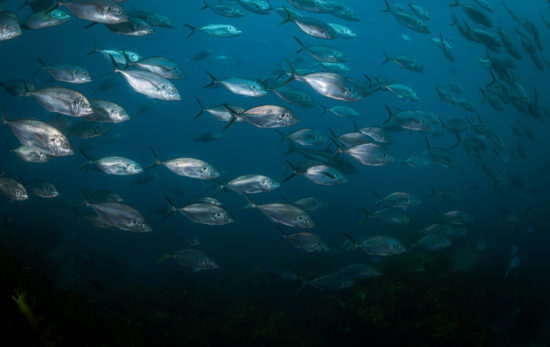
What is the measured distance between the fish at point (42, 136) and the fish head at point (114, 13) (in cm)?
177

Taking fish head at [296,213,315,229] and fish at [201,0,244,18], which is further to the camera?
fish at [201,0,244,18]

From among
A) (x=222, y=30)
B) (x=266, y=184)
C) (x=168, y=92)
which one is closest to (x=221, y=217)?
(x=266, y=184)

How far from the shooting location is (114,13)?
156 inches

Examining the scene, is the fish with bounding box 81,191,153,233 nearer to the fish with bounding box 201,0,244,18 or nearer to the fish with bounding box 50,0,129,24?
the fish with bounding box 50,0,129,24

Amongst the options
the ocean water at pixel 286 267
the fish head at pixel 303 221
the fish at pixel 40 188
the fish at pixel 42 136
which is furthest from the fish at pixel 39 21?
the fish head at pixel 303 221

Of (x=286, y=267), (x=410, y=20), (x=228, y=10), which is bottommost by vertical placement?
(x=286, y=267)

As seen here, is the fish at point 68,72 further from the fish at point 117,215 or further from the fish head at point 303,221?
the fish head at point 303,221

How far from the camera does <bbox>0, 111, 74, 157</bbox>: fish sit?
143 inches

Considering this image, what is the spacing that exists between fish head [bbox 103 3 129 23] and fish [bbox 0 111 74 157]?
1769mm

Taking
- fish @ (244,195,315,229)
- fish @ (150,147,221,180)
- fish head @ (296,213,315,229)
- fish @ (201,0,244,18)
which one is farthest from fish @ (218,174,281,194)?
fish @ (201,0,244,18)

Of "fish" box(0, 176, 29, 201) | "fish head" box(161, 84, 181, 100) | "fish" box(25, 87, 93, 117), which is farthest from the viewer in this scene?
"fish head" box(161, 84, 181, 100)

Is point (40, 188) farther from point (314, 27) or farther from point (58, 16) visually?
point (314, 27)

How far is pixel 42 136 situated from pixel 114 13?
2.00 metres

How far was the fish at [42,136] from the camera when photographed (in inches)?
143
